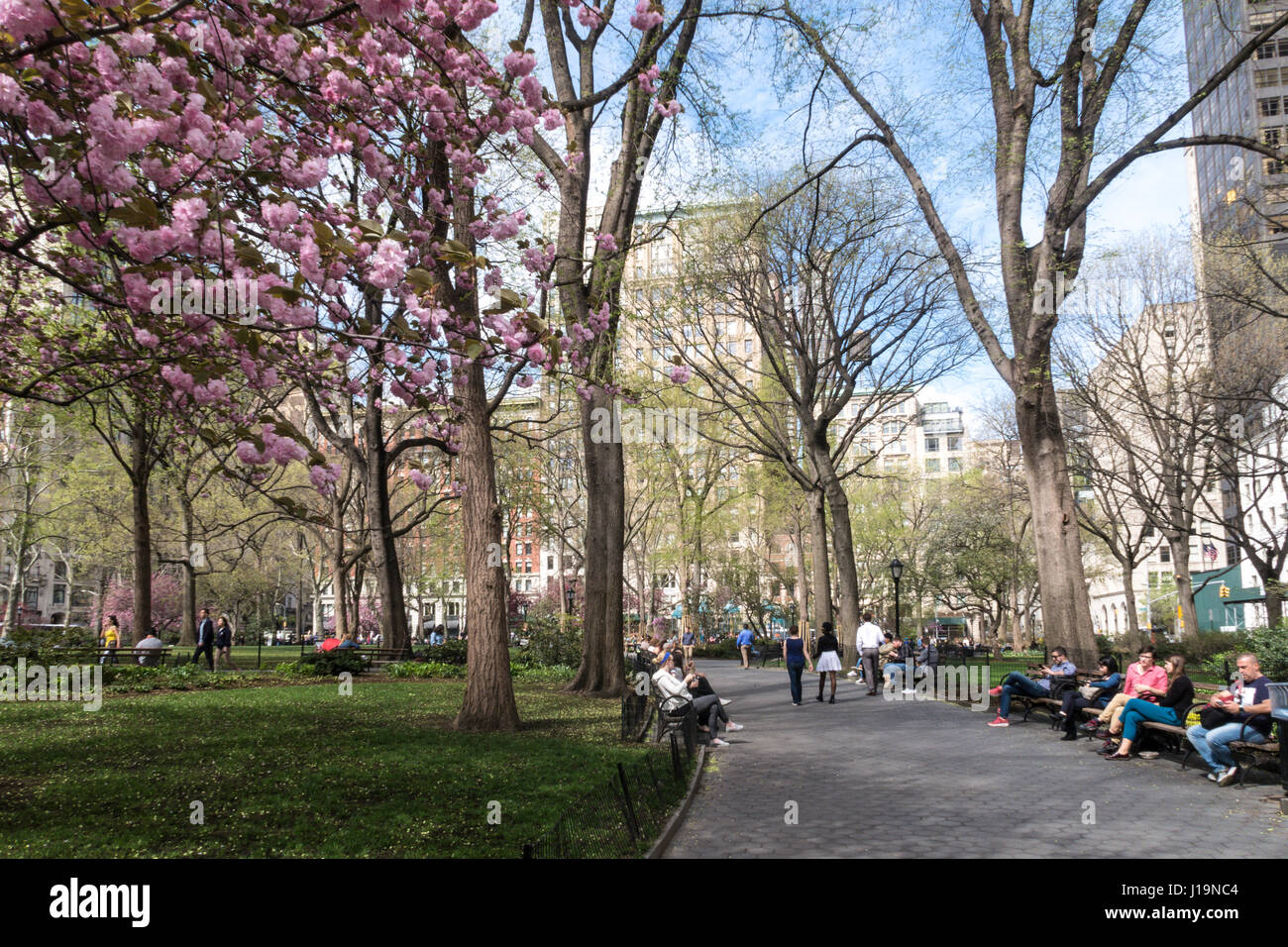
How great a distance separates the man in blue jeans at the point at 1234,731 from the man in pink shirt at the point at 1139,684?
169 cm

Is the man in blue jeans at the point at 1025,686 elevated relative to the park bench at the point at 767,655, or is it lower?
elevated

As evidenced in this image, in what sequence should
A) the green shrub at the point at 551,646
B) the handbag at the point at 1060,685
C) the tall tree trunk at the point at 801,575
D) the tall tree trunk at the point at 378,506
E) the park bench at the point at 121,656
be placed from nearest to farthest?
the handbag at the point at 1060,685 → the park bench at the point at 121,656 → the tall tree trunk at the point at 378,506 → the green shrub at the point at 551,646 → the tall tree trunk at the point at 801,575

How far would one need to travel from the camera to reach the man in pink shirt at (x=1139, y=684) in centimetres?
1164

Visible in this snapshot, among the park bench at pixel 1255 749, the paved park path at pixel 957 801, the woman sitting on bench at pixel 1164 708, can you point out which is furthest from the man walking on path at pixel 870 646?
the park bench at pixel 1255 749

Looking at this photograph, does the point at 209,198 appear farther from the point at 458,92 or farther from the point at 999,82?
the point at 999,82

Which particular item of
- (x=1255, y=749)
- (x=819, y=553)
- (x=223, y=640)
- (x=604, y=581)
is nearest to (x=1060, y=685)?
(x=1255, y=749)

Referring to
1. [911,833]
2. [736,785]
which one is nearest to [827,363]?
[736,785]

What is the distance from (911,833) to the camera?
693cm
